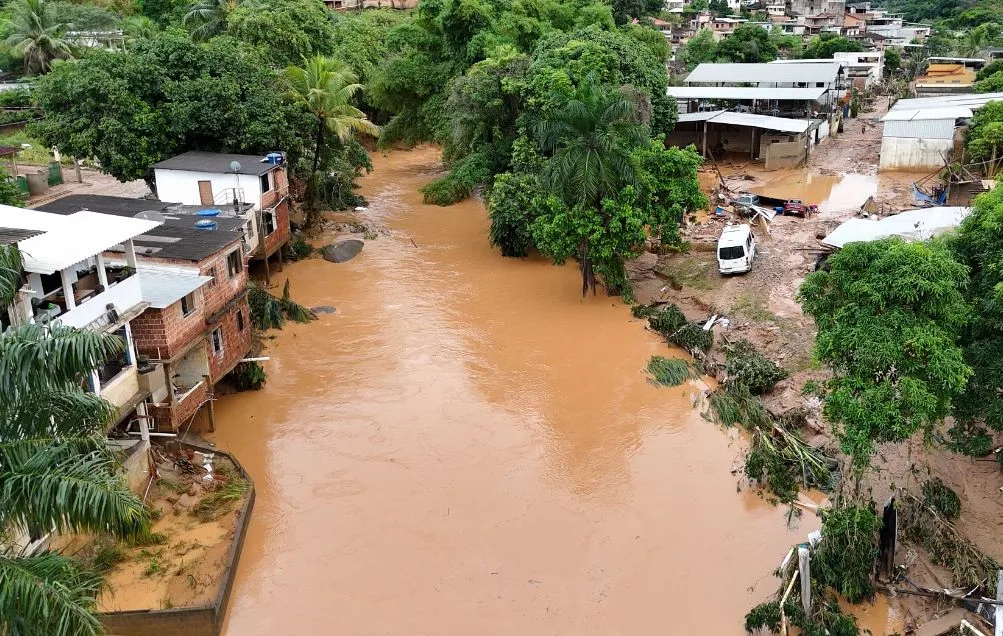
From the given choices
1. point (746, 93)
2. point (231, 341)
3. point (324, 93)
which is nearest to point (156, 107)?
point (324, 93)

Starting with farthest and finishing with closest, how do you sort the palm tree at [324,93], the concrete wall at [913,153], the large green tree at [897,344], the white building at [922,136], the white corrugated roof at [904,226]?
the concrete wall at [913,153] → the white building at [922,136] → the palm tree at [324,93] → the white corrugated roof at [904,226] → the large green tree at [897,344]

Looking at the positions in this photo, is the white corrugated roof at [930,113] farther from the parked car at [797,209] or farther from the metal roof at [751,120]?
the parked car at [797,209]

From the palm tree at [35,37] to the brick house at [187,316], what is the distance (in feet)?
87.4

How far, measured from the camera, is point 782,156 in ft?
138

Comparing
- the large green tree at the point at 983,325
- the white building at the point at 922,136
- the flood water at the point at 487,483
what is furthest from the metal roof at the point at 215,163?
the white building at the point at 922,136

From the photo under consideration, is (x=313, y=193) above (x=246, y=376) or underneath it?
above

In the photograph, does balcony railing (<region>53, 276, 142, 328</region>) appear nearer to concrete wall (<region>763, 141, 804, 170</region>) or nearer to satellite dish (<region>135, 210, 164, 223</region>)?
satellite dish (<region>135, 210, 164, 223</region>)

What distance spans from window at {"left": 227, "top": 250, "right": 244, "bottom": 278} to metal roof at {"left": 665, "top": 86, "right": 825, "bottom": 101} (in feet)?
101

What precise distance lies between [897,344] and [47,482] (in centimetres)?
1168

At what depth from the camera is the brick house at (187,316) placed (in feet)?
54.8

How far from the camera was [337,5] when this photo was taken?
75.5 m

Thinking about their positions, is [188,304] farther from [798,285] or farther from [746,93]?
[746,93]

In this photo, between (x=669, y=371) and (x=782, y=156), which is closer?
(x=669, y=371)

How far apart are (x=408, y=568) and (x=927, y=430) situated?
9.34m
